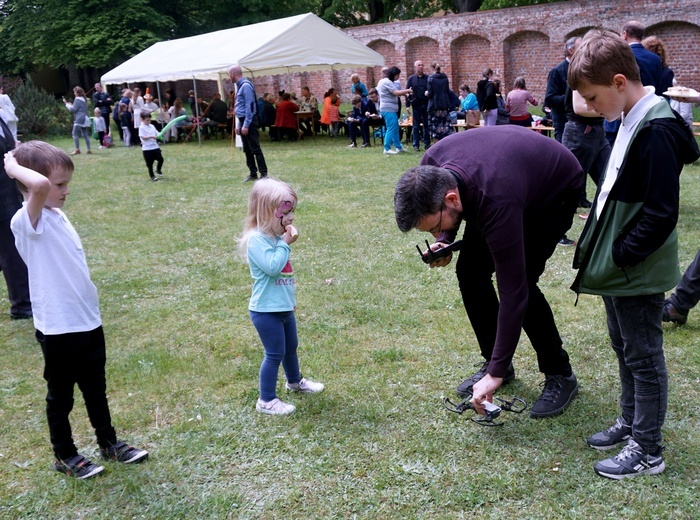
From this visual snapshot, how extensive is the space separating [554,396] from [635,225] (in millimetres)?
1270

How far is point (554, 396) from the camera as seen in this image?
11.7ft

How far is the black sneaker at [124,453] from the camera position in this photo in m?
3.34

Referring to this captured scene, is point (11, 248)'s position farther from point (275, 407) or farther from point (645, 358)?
point (645, 358)

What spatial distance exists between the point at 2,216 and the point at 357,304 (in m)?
3.02

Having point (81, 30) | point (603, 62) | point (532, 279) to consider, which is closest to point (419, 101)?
point (532, 279)

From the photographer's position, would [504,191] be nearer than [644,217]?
No

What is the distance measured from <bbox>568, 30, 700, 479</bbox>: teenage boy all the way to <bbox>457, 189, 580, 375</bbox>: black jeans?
0.32 metres

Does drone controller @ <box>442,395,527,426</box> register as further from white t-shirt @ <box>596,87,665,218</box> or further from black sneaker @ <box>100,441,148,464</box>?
black sneaker @ <box>100,441,148,464</box>

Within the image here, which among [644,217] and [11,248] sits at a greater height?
[644,217]

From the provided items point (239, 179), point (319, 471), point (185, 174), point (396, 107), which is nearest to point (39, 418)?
point (319, 471)

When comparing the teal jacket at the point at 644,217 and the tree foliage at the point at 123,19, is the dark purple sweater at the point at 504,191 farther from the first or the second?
the tree foliage at the point at 123,19

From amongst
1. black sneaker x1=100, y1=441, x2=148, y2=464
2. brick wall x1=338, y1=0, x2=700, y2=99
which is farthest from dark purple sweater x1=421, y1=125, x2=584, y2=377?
brick wall x1=338, y1=0, x2=700, y2=99

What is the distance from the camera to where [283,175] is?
12758 mm

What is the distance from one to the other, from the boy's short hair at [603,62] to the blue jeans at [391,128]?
1182 centimetres
